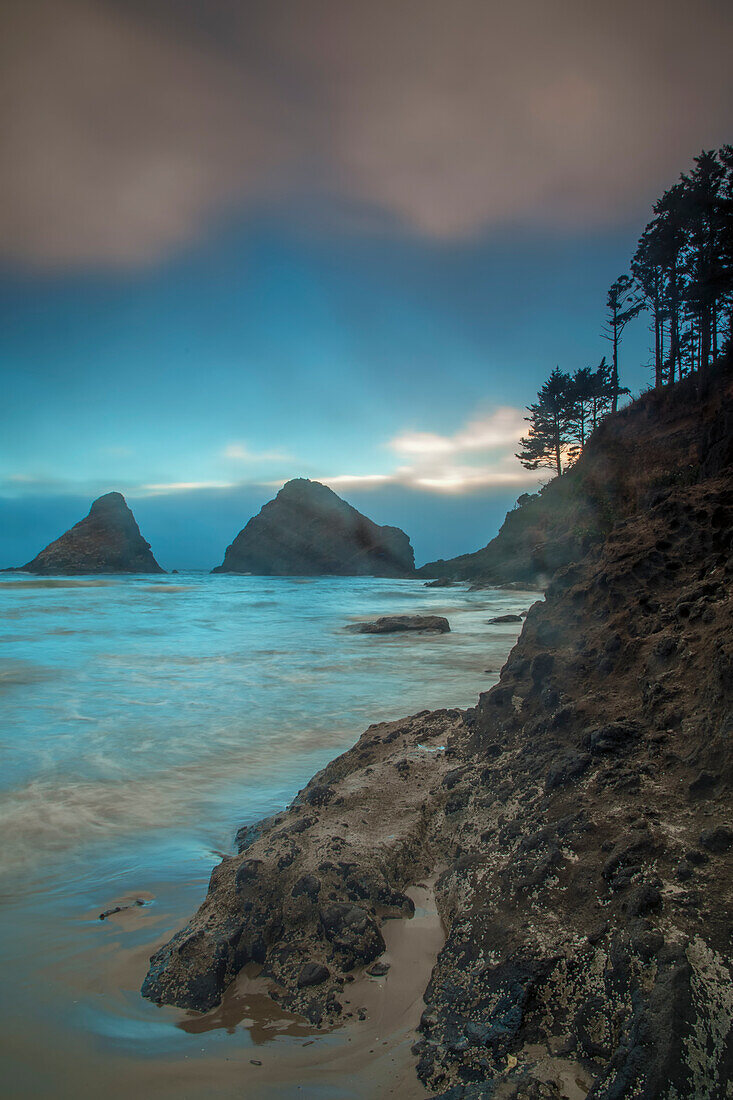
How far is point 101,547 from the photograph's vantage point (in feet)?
286

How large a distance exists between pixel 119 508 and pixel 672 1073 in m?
100

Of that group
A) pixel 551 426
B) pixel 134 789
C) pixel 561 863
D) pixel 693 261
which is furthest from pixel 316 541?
pixel 561 863

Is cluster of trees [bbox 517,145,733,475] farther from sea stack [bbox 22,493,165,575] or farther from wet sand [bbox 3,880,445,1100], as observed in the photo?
sea stack [bbox 22,493,165,575]

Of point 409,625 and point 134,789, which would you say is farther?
point 409,625

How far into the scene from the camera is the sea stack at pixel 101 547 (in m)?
85.4

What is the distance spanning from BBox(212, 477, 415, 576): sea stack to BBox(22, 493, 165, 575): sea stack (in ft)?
60.0

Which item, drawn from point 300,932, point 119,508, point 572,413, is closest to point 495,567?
point 572,413

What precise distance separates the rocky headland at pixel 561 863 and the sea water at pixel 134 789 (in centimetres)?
35

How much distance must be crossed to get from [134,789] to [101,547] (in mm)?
89838

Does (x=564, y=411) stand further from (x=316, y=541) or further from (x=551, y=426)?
(x=316, y=541)

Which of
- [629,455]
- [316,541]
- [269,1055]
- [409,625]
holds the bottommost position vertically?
[409,625]

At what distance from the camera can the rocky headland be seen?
1.56m

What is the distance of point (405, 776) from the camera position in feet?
12.2

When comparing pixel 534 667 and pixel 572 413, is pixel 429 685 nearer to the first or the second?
pixel 534 667
